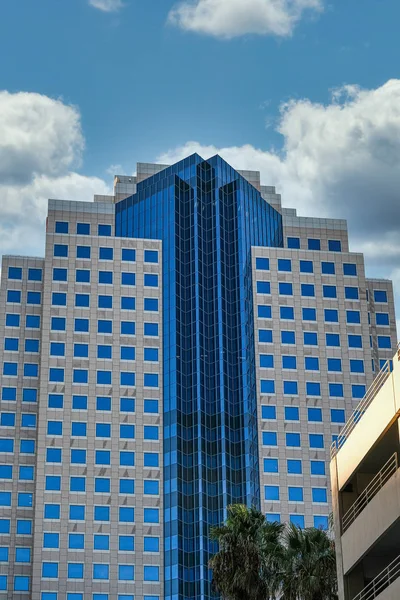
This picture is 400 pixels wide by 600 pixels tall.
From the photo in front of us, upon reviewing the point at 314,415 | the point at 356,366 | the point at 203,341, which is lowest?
the point at 314,415

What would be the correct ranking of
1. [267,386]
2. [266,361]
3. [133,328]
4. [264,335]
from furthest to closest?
[264,335]
[133,328]
[266,361]
[267,386]

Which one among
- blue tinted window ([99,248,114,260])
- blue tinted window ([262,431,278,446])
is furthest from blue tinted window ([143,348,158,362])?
blue tinted window ([262,431,278,446])

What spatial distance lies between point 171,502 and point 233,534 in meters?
53.5

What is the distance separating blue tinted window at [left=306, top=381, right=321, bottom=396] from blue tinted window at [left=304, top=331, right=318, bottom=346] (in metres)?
4.71

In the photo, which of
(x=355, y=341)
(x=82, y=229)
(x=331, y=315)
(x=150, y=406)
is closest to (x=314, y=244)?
(x=331, y=315)

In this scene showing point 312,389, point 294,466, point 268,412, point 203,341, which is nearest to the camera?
point 294,466

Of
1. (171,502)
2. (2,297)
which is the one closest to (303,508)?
(171,502)

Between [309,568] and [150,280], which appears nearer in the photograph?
[309,568]

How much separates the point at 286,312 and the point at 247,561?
65.9 metres

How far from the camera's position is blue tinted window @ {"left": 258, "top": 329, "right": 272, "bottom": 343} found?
126m

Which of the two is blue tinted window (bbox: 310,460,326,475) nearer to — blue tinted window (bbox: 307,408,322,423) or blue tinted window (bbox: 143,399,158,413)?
blue tinted window (bbox: 307,408,322,423)

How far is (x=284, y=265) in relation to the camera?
12962 cm

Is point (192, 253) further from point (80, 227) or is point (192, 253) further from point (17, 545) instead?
point (17, 545)

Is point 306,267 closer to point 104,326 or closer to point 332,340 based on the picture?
point 332,340
